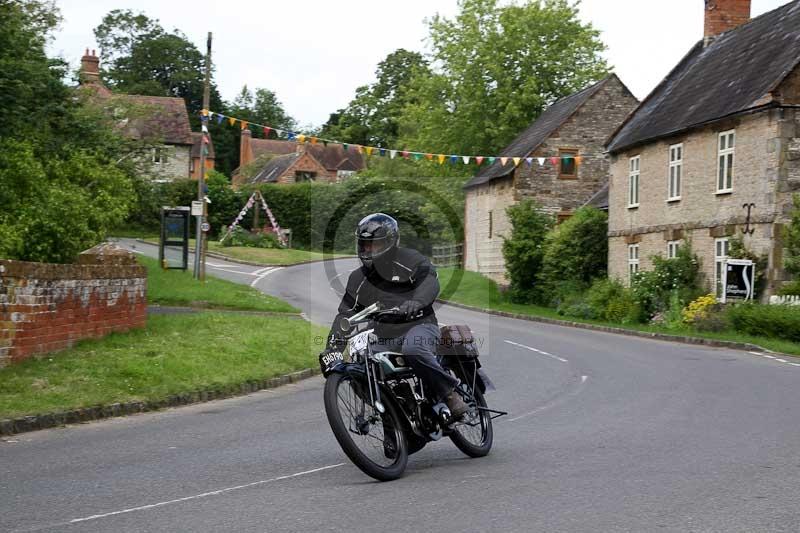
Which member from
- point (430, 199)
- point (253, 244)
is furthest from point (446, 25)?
point (253, 244)

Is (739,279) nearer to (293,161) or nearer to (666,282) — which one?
(666,282)

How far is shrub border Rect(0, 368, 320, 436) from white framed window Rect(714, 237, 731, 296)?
1747 cm

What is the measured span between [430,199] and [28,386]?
2101 inches

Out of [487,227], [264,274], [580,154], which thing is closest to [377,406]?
[264,274]

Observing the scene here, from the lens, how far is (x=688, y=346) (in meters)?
23.2

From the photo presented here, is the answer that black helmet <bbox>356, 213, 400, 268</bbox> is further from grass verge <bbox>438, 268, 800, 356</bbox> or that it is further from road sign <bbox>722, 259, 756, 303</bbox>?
road sign <bbox>722, 259, 756, 303</bbox>

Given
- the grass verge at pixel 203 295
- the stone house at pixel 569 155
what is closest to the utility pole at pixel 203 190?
the grass verge at pixel 203 295

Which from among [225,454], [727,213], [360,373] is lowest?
[225,454]

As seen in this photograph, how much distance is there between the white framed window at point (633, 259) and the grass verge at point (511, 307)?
327 cm

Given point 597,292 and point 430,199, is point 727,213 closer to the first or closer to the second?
point 597,292

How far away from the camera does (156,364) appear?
13883mm

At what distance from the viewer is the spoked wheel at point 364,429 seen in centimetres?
716

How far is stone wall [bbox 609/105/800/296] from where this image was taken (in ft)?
87.4

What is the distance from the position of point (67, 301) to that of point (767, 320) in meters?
16.8
